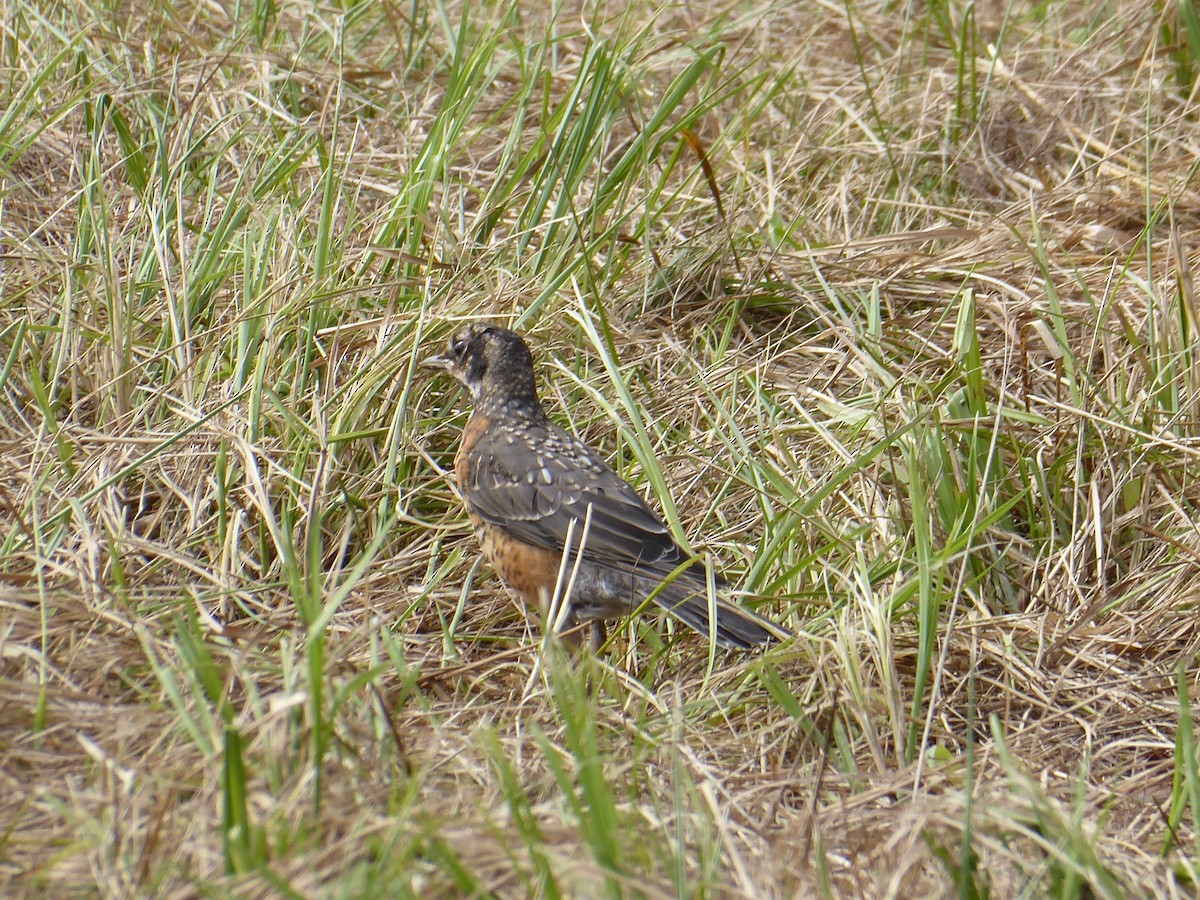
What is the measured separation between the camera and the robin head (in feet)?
15.1

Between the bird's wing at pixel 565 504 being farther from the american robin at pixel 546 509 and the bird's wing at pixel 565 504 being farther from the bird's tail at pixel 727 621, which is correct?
the bird's tail at pixel 727 621

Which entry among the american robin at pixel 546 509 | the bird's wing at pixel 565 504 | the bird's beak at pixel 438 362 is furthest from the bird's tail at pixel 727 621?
the bird's beak at pixel 438 362

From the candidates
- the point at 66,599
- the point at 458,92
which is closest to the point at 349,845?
the point at 66,599

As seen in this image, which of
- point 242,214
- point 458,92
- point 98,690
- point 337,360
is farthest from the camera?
point 458,92

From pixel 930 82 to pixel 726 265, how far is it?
1.73 metres

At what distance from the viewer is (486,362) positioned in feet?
15.2

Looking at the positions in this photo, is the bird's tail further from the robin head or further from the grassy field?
the robin head

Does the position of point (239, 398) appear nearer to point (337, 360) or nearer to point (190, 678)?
point (337, 360)

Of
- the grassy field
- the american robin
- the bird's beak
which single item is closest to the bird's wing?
the american robin

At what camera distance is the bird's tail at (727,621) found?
3.68 meters

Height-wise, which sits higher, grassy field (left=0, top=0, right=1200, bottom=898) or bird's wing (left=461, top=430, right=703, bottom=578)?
grassy field (left=0, top=0, right=1200, bottom=898)

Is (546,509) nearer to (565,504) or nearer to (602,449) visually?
(565,504)

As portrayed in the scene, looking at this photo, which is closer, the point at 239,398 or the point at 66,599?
the point at 66,599

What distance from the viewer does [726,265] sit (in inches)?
205
